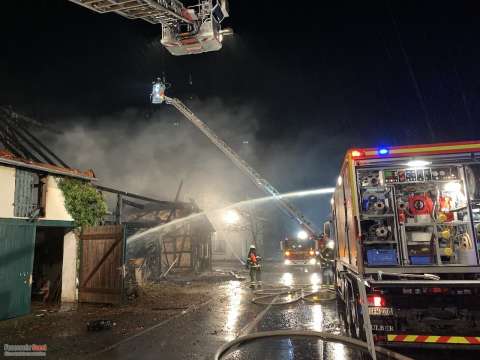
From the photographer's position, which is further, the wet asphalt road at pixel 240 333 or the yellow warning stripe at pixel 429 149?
the wet asphalt road at pixel 240 333

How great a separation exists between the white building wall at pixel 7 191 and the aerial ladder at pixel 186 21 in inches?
229

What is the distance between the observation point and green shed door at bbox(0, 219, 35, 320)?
29.3ft

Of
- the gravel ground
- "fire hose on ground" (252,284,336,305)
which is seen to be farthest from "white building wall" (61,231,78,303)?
"fire hose on ground" (252,284,336,305)

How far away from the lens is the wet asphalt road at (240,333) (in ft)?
18.5

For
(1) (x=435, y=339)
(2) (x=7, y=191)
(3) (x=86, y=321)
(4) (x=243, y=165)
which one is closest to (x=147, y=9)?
(2) (x=7, y=191)

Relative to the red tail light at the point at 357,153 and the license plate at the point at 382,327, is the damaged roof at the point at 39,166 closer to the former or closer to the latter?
the red tail light at the point at 357,153

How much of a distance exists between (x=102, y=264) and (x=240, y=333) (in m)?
6.17

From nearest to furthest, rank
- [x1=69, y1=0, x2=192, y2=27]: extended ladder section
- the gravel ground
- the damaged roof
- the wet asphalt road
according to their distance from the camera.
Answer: the wet asphalt road
the gravel ground
the damaged roof
[x1=69, y1=0, x2=192, y2=27]: extended ladder section

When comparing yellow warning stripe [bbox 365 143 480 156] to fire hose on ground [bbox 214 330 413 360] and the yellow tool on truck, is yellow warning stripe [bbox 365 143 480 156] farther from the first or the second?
fire hose on ground [bbox 214 330 413 360]

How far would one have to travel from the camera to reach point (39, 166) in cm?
1020

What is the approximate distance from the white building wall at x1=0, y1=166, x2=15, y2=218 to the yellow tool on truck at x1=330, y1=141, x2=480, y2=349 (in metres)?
8.84

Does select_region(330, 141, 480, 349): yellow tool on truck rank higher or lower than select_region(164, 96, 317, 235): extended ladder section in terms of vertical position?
lower

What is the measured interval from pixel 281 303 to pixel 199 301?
9.53 feet

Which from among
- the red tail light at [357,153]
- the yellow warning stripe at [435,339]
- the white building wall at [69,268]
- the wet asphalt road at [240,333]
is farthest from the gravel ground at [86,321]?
the red tail light at [357,153]
